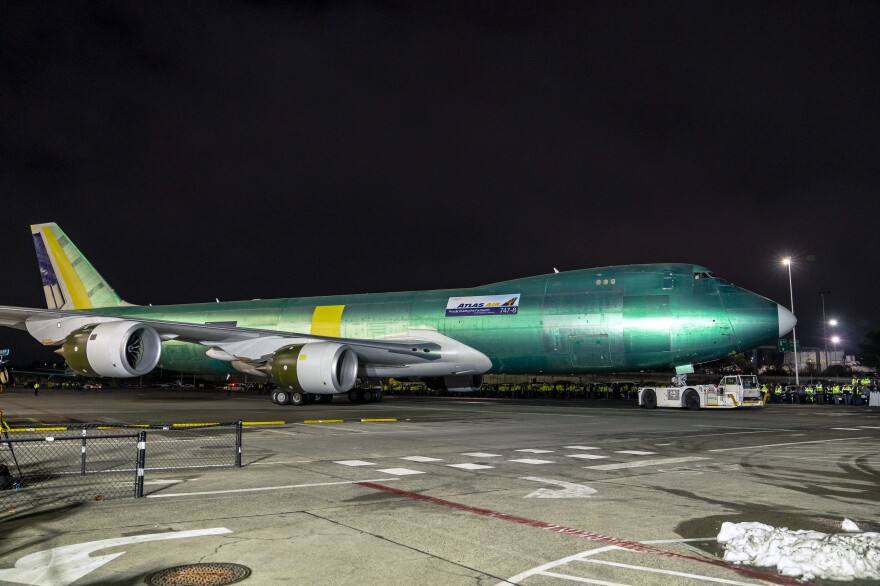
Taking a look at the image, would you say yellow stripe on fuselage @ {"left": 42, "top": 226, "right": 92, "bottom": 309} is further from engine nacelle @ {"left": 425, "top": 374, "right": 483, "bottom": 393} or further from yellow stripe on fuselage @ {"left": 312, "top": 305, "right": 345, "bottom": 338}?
engine nacelle @ {"left": 425, "top": 374, "right": 483, "bottom": 393}

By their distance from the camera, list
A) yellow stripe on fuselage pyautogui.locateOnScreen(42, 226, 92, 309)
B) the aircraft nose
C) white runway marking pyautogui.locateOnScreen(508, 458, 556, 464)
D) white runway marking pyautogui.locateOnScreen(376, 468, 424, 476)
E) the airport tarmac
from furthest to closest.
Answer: yellow stripe on fuselage pyautogui.locateOnScreen(42, 226, 92, 309) < the aircraft nose < white runway marking pyautogui.locateOnScreen(508, 458, 556, 464) < white runway marking pyautogui.locateOnScreen(376, 468, 424, 476) < the airport tarmac

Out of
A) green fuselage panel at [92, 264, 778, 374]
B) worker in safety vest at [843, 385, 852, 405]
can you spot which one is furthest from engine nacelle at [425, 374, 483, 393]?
worker in safety vest at [843, 385, 852, 405]

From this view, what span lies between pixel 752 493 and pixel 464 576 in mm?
4891

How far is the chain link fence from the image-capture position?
8.02 metres

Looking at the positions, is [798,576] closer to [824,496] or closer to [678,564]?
[678,564]

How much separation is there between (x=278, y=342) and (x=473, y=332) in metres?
8.08

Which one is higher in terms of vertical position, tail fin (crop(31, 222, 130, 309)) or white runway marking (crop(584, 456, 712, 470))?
tail fin (crop(31, 222, 130, 309))

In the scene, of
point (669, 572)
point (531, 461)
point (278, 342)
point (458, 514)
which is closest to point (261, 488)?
point (458, 514)

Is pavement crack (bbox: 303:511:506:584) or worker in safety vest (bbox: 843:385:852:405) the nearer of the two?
pavement crack (bbox: 303:511:506:584)

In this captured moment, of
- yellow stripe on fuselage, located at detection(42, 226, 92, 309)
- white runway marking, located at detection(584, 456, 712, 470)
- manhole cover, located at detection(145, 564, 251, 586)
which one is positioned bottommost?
white runway marking, located at detection(584, 456, 712, 470)

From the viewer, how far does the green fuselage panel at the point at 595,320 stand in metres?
23.0

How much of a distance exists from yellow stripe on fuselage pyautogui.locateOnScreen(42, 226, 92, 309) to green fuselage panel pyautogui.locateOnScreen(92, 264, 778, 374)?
684 inches

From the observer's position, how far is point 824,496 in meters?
7.86

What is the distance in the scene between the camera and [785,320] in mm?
23234
